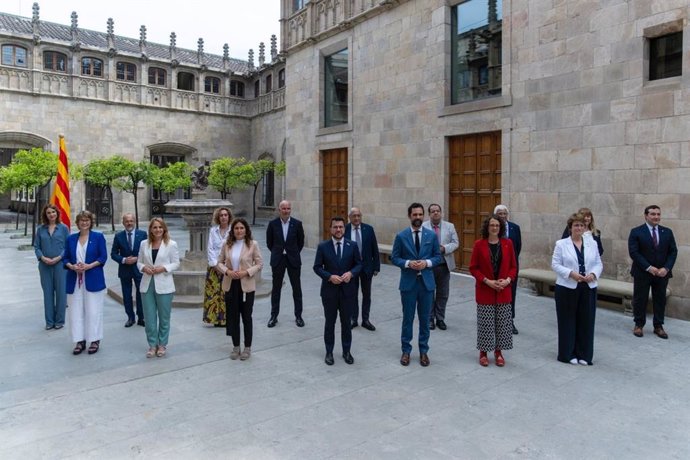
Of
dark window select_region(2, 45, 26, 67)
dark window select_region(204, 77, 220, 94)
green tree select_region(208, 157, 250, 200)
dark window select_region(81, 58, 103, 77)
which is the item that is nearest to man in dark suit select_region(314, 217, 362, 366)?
green tree select_region(208, 157, 250, 200)

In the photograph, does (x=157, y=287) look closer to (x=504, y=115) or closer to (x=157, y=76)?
(x=504, y=115)

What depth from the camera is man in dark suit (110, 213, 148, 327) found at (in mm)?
7484

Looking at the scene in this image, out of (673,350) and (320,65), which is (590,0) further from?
(320,65)

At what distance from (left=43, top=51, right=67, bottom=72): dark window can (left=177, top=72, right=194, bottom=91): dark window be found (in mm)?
6379

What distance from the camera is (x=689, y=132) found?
792 cm

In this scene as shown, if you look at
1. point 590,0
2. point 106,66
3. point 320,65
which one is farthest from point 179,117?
point 590,0

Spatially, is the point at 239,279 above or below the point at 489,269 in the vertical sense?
below

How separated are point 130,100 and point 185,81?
161 inches

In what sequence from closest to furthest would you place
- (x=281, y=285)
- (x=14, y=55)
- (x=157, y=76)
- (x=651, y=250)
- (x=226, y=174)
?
1. (x=651, y=250)
2. (x=281, y=285)
3. (x=14, y=55)
4. (x=226, y=174)
5. (x=157, y=76)

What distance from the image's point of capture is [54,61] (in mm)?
28328

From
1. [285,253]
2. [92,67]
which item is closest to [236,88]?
[92,67]

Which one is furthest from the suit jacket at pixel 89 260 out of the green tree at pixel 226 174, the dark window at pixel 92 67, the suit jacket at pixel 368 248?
the dark window at pixel 92 67

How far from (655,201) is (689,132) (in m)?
1.13

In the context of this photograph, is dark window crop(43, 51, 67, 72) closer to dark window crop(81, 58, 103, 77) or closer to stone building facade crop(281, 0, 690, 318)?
dark window crop(81, 58, 103, 77)
